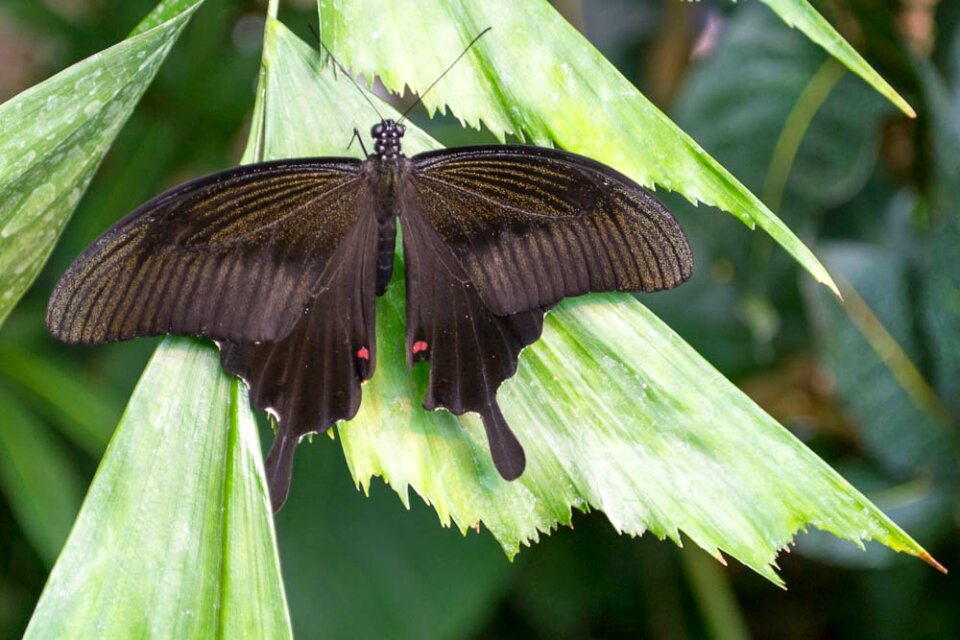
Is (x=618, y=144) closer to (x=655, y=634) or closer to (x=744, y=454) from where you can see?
(x=744, y=454)

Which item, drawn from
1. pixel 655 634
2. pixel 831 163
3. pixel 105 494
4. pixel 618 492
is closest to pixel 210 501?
pixel 105 494

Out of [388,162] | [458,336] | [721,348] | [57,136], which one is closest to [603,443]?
[458,336]

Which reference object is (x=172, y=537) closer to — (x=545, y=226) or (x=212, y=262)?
(x=212, y=262)

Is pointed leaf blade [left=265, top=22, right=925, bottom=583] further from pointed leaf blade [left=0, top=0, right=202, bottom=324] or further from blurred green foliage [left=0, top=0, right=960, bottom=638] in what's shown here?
blurred green foliage [left=0, top=0, right=960, bottom=638]

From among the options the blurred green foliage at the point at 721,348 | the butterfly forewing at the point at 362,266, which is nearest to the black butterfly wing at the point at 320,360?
the butterfly forewing at the point at 362,266

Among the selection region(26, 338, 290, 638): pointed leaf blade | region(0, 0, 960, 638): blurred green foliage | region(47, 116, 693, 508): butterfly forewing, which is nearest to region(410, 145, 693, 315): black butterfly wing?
region(47, 116, 693, 508): butterfly forewing

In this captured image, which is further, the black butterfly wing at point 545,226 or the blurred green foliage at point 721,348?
the blurred green foliage at point 721,348

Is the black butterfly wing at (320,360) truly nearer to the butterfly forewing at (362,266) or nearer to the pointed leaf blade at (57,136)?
the butterfly forewing at (362,266)

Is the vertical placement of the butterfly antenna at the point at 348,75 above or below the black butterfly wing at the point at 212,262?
above
